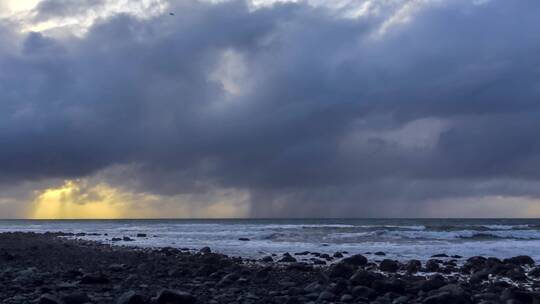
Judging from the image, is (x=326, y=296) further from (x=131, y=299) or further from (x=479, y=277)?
(x=479, y=277)

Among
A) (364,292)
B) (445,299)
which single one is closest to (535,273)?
(445,299)

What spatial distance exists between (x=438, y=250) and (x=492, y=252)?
248 centimetres

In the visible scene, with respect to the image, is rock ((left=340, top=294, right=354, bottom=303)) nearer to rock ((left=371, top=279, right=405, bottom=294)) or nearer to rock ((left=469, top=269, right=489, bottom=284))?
rock ((left=371, top=279, right=405, bottom=294))

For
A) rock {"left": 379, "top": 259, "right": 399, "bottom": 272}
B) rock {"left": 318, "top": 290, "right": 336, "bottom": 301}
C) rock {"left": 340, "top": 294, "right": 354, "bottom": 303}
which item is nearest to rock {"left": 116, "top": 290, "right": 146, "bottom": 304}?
rock {"left": 318, "top": 290, "right": 336, "bottom": 301}

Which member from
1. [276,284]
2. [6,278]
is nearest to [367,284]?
[276,284]

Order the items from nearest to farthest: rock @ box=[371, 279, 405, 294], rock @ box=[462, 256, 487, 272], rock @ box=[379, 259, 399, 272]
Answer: rock @ box=[371, 279, 405, 294] → rock @ box=[379, 259, 399, 272] → rock @ box=[462, 256, 487, 272]

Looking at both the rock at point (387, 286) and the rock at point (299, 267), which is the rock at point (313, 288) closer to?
the rock at point (387, 286)

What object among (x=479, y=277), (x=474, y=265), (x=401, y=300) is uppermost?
(x=474, y=265)

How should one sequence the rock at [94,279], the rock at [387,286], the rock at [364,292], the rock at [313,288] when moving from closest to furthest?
1. the rock at [364,292]
2. the rock at [313,288]
3. the rock at [387,286]
4. the rock at [94,279]

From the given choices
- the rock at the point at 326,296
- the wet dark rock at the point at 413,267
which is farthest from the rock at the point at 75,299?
the wet dark rock at the point at 413,267

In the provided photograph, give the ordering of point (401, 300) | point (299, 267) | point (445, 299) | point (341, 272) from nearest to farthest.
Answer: point (445, 299)
point (401, 300)
point (341, 272)
point (299, 267)

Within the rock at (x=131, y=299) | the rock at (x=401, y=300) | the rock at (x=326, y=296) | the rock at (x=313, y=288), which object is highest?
the rock at (x=131, y=299)

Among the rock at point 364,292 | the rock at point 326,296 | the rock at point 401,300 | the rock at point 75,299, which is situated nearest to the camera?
the rock at point 75,299

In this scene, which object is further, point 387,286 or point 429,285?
point 429,285
